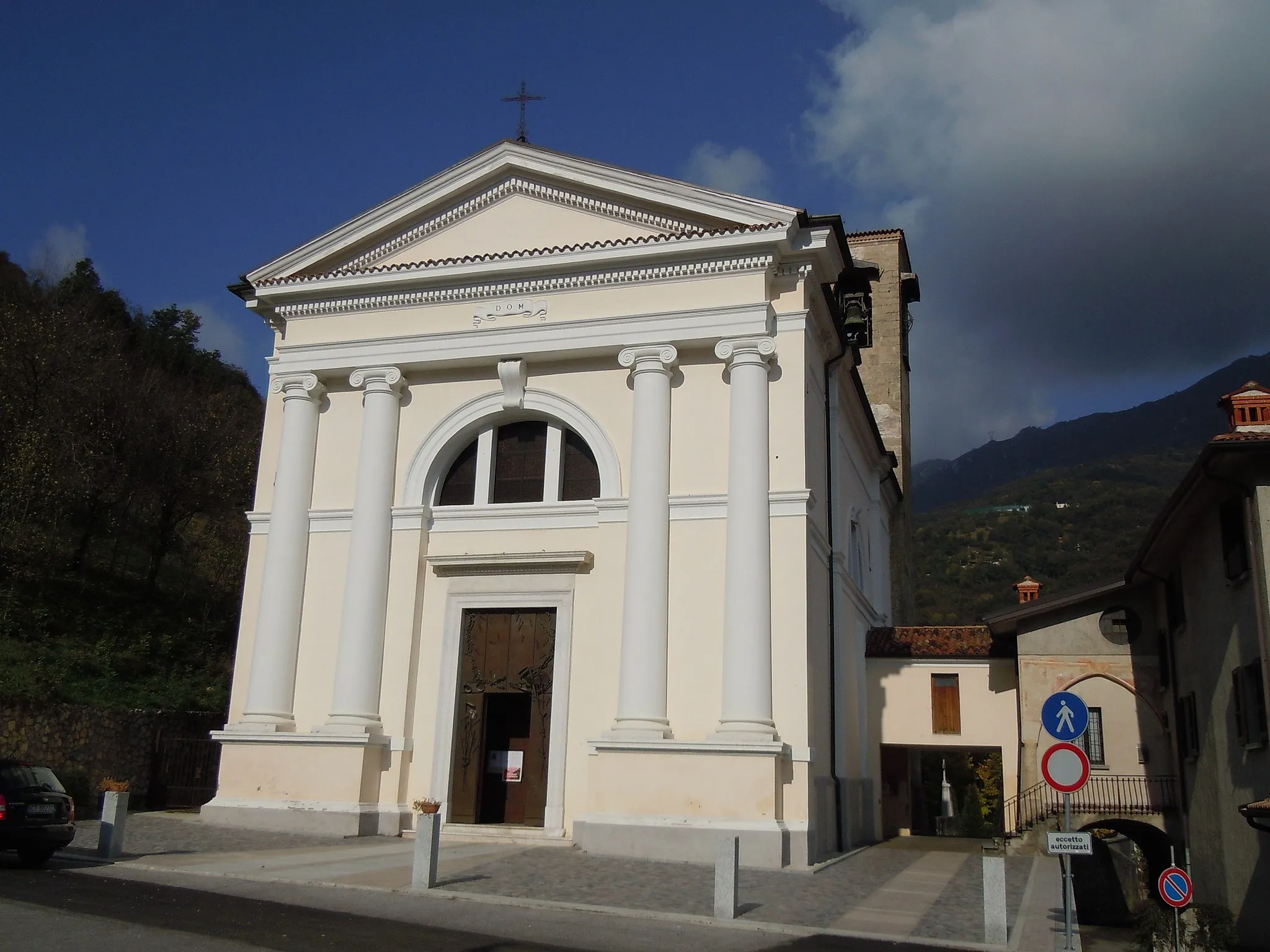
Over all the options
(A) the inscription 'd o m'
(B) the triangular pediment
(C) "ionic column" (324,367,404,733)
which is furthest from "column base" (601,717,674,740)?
(B) the triangular pediment

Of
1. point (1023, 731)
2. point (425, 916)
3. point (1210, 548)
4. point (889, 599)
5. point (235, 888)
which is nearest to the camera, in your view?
point (425, 916)

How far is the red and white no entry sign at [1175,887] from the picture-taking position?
32.7ft

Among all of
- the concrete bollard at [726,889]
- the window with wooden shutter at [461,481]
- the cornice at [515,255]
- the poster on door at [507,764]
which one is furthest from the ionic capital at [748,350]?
the concrete bollard at [726,889]

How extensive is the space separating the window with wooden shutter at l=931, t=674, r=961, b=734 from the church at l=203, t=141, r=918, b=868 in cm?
311

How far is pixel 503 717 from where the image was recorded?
1841cm

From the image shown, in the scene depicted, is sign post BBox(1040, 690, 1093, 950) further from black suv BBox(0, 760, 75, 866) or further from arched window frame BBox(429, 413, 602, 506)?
black suv BBox(0, 760, 75, 866)

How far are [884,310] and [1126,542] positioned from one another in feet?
149

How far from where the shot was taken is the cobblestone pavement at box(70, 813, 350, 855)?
14.4 meters

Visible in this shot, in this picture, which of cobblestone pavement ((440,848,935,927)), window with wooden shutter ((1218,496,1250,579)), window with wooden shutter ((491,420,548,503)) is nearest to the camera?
cobblestone pavement ((440,848,935,927))

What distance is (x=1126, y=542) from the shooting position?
73812 mm

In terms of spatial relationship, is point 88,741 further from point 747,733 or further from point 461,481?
point 747,733

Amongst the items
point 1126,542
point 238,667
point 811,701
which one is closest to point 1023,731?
point 811,701

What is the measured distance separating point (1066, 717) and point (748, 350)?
923cm

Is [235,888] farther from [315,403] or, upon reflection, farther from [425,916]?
[315,403]
